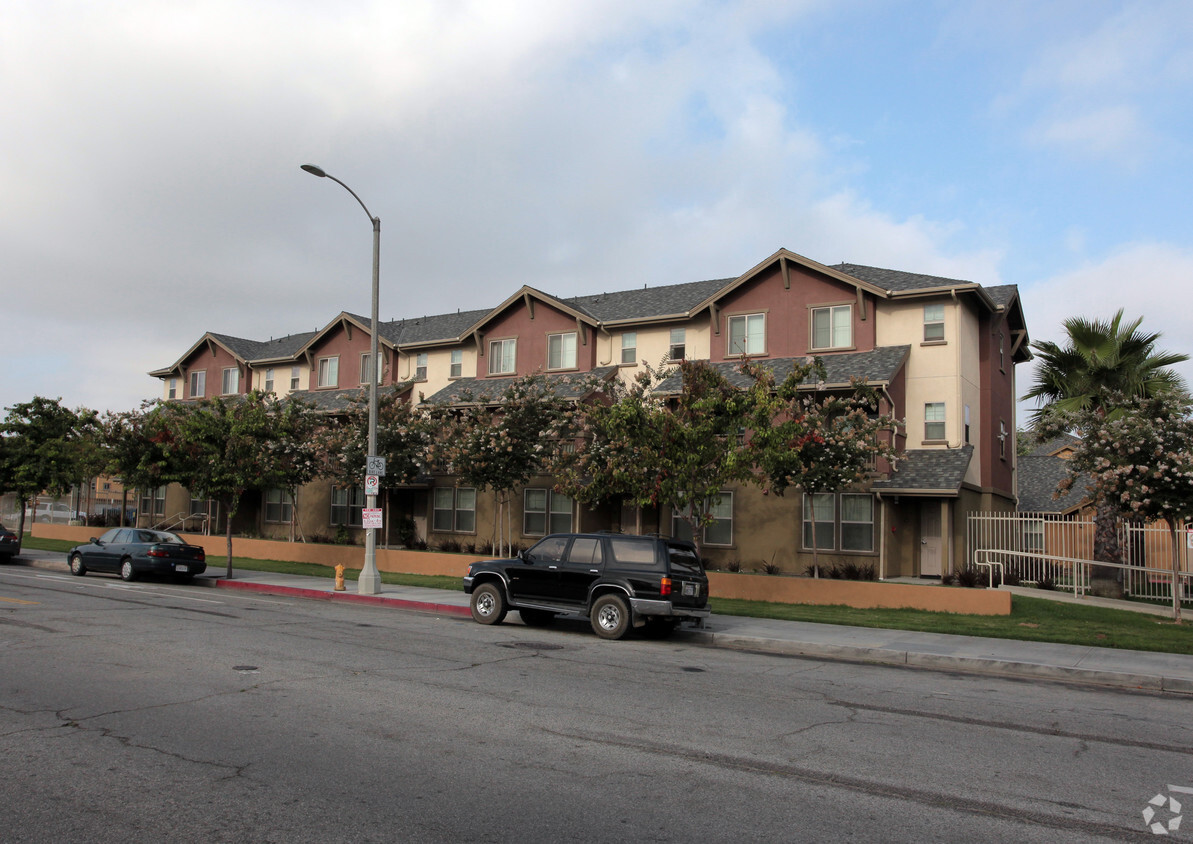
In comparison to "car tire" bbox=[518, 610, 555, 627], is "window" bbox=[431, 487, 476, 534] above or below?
above

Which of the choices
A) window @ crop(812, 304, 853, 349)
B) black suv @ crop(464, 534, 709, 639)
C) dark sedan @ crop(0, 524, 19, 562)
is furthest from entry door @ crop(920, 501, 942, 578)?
dark sedan @ crop(0, 524, 19, 562)

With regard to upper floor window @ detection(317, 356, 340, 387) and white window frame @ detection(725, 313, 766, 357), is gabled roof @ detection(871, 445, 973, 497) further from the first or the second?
upper floor window @ detection(317, 356, 340, 387)

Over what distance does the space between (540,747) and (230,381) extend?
39.3 metres

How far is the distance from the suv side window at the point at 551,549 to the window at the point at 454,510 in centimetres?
1714

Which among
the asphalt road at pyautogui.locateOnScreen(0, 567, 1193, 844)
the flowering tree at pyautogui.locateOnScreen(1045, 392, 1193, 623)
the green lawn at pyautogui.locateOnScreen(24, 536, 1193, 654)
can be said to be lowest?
the green lawn at pyautogui.locateOnScreen(24, 536, 1193, 654)

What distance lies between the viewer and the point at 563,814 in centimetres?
578

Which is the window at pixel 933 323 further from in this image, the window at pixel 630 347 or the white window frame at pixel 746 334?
the window at pixel 630 347

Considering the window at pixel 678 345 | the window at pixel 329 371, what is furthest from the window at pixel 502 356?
the window at pixel 329 371

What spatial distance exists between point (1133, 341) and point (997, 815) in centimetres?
2262

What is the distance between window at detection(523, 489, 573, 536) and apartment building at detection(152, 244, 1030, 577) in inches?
2.0

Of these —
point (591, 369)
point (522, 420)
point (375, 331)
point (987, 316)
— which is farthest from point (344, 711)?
point (987, 316)

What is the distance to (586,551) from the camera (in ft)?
50.5

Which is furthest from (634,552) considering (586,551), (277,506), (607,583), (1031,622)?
(277,506)

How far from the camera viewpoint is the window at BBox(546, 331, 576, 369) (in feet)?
106
